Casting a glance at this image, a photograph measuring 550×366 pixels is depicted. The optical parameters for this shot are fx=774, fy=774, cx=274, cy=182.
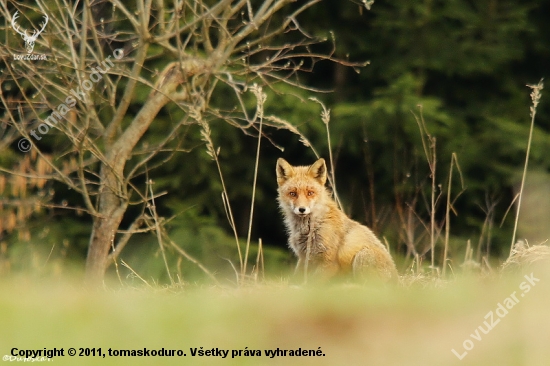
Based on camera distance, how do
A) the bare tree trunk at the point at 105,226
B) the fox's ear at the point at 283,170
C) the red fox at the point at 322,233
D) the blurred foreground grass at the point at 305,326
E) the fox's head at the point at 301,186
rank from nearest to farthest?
the blurred foreground grass at the point at 305,326 < the red fox at the point at 322,233 < the fox's head at the point at 301,186 < the bare tree trunk at the point at 105,226 < the fox's ear at the point at 283,170

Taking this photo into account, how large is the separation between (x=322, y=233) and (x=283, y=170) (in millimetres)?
867

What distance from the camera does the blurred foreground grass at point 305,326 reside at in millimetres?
3537

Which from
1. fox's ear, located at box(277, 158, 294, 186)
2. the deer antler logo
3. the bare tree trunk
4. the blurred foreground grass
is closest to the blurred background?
the bare tree trunk

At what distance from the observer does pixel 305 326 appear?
3809 millimetres

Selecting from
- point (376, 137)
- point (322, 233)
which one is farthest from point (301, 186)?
point (376, 137)

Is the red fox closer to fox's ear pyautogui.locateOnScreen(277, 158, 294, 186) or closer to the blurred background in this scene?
fox's ear pyautogui.locateOnScreen(277, 158, 294, 186)

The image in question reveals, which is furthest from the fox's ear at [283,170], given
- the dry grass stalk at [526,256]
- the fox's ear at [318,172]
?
the dry grass stalk at [526,256]

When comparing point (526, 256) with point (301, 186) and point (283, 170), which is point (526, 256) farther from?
point (283, 170)

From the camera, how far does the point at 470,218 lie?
448 inches

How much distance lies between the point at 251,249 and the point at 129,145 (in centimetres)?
446

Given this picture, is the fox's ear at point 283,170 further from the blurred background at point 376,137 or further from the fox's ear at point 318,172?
the blurred background at point 376,137

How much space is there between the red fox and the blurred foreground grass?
1591mm

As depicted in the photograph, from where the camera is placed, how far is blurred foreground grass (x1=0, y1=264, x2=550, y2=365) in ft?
11.6

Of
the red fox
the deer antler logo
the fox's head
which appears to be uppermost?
the deer antler logo
